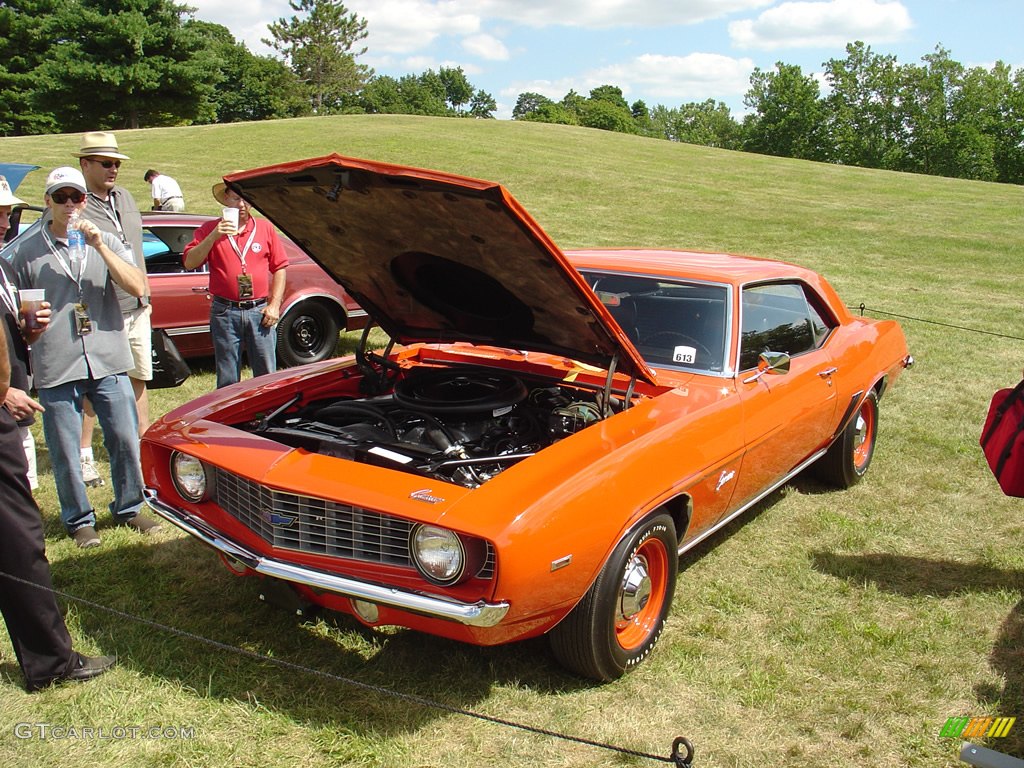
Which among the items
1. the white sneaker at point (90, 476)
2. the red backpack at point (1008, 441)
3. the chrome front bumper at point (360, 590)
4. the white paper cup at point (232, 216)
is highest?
the white paper cup at point (232, 216)

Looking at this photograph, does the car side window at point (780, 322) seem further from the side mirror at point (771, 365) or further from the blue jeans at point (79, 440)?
the blue jeans at point (79, 440)

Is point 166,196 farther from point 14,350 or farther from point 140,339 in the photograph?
point 14,350

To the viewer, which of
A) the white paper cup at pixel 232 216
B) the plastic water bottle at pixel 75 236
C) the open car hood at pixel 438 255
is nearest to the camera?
the open car hood at pixel 438 255

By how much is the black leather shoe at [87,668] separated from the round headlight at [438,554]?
1.32 m

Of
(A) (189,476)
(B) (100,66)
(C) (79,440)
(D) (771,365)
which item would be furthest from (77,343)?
(B) (100,66)

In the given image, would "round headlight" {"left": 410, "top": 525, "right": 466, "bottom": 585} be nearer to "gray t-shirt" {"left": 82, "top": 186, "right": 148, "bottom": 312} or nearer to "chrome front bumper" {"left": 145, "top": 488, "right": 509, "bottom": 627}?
"chrome front bumper" {"left": 145, "top": 488, "right": 509, "bottom": 627}

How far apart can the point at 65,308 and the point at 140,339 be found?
0.98m

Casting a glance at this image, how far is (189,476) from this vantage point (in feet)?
10.9

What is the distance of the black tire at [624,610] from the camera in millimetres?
2908

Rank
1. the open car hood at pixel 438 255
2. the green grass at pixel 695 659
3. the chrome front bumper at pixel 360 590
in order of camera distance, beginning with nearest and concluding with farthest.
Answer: the chrome front bumper at pixel 360 590 → the green grass at pixel 695 659 → the open car hood at pixel 438 255

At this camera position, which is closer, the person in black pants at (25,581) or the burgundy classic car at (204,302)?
the person in black pants at (25,581)

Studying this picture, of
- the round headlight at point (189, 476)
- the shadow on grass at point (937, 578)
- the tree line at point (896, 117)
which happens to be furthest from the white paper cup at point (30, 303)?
the tree line at point (896, 117)

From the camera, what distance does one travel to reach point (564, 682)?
312cm

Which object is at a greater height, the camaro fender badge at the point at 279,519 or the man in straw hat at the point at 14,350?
the man in straw hat at the point at 14,350
